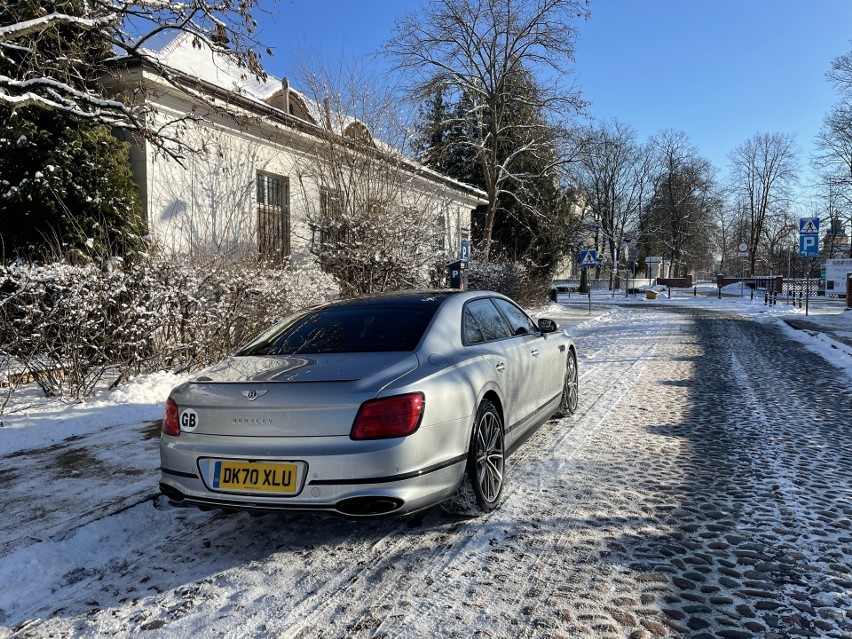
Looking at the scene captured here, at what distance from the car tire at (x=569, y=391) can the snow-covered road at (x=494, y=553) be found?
2.48ft

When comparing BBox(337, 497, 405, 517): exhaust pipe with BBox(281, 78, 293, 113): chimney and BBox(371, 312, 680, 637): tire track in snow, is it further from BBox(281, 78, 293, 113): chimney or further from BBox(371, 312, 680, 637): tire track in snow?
BBox(281, 78, 293, 113): chimney

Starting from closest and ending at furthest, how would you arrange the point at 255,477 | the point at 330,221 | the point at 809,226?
the point at 255,477 → the point at 330,221 → the point at 809,226

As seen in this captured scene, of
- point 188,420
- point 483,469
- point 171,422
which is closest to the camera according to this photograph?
point 188,420

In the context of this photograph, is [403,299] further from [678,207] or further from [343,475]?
[678,207]

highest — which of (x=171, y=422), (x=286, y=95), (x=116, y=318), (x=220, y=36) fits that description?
(x=286, y=95)

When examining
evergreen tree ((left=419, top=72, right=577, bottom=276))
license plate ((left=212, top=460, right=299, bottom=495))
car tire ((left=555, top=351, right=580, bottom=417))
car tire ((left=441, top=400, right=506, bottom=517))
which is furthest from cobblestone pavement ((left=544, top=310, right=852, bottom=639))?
evergreen tree ((left=419, top=72, right=577, bottom=276))

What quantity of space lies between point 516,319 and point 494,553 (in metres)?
2.45

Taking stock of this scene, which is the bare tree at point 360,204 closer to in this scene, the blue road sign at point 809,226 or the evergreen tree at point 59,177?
the evergreen tree at point 59,177

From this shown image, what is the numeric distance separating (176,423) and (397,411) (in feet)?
4.47

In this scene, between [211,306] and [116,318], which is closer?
[116,318]

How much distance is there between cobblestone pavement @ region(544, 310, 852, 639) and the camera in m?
2.63

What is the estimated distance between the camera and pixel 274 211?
14250 mm

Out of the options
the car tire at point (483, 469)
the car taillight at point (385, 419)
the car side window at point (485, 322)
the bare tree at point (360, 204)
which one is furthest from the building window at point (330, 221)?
the car taillight at point (385, 419)

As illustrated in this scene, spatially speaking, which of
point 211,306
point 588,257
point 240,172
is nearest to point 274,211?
point 240,172
